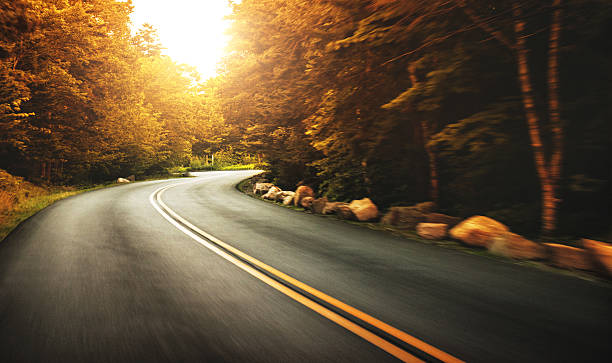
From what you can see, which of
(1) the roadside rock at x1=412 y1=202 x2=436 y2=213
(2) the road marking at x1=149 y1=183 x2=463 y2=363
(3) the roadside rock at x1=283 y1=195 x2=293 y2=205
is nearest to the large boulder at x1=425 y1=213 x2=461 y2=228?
(1) the roadside rock at x1=412 y1=202 x2=436 y2=213

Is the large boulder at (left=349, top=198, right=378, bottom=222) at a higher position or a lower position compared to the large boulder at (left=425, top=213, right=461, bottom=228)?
lower

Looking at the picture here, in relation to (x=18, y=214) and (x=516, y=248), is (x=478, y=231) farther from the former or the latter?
(x=18, y=214)

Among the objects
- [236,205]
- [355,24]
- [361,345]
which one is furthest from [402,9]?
[236,205]

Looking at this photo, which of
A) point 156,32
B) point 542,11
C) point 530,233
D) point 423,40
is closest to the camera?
point 542,11

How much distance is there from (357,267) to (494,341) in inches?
94.5

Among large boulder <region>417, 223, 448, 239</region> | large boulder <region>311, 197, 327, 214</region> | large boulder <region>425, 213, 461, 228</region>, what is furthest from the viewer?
large boulder <region>311, 197, 327, 214</region>

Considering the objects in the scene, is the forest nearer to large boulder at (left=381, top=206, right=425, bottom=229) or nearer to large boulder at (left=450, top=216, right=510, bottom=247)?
large boulder at (left=450, top=216, right=510, bottom=247)

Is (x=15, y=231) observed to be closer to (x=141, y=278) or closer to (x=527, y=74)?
(x=141, y=278)

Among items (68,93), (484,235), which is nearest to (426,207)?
(484,235)

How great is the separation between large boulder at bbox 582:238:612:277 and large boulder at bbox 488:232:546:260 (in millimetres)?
652

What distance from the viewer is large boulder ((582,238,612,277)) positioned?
15.2 ft

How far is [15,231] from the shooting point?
827 centimetres

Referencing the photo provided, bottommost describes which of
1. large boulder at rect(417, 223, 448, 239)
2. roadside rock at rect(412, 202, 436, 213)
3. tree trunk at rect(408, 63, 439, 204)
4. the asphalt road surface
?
the asphalt road surface

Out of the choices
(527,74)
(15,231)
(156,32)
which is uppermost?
(156,32)
